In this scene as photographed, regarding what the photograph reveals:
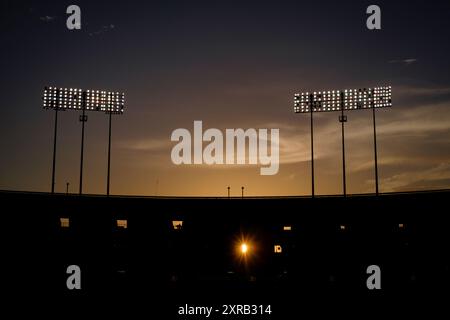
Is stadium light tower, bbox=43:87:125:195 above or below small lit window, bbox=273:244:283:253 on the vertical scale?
above

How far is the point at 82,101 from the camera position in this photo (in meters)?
50.5

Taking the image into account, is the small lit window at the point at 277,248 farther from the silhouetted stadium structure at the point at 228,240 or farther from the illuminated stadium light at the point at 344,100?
the illuminated stadium light at the point at 344,100

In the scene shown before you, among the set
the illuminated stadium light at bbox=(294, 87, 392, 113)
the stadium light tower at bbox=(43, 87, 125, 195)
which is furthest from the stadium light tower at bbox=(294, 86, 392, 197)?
the stadium light tower at bbox=(43, 87, 125, 195)

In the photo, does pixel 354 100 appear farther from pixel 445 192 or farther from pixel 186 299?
pixel 186 299

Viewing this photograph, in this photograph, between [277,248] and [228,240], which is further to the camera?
[277,248]

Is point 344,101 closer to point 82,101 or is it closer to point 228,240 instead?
point 228,240

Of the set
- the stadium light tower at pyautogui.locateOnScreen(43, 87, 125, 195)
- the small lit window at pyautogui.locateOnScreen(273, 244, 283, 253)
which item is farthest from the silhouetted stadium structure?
the stadium light tower at pyautogui.locateOnScreen(43, 87, 125, 195)

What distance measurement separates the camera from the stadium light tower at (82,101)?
49.4 meters

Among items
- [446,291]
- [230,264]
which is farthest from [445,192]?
[230,264]

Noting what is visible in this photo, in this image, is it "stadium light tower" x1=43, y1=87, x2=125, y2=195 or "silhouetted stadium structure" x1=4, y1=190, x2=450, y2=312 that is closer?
"silhouetted stadium structure" x1=4, y1=190, x2=450, y2=312

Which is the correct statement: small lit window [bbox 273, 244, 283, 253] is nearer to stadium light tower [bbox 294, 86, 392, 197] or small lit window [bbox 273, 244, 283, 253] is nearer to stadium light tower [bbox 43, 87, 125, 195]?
stadium light tower [bbox 294, 86, 392, 197]

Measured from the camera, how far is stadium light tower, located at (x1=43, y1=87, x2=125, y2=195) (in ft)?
162

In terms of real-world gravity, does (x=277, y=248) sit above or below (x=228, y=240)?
below

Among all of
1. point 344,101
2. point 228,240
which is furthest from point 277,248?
point 344,101
